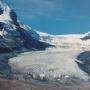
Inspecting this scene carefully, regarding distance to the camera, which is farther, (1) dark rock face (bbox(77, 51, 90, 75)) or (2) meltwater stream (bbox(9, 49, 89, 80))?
(1) dark rock face (bbox(77, 51, 90, 75))

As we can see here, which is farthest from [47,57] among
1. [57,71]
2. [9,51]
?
[9,51]

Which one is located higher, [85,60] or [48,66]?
[85,60]

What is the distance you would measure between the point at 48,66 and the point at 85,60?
3326 centimetres

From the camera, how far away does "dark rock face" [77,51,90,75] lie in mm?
168300

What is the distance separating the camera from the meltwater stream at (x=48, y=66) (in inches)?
5802

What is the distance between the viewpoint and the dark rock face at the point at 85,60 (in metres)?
168

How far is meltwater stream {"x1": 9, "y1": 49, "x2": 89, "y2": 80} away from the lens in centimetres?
14738

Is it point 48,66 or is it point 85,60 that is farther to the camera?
point 85,60

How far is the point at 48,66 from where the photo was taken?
5945 inches

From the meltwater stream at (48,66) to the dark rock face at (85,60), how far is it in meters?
5.15

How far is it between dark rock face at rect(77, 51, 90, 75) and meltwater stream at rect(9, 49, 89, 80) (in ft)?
16.9

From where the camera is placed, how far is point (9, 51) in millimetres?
188375

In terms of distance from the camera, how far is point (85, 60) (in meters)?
180

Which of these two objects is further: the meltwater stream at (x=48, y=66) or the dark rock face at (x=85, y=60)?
the dark rock face at (x=85, y=60)
